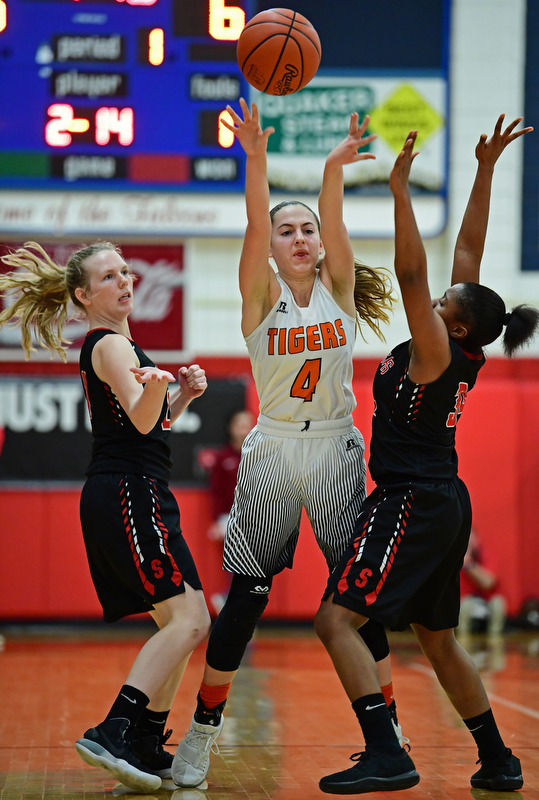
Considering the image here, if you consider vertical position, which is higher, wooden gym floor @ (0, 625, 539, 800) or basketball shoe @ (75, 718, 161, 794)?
basketball shoe @ (75, 718, 161, 794)

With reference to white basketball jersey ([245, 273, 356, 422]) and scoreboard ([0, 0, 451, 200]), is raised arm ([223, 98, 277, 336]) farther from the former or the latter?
scoreboard ([0, 0, 451, 200])

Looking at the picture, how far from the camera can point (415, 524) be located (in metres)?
3.19

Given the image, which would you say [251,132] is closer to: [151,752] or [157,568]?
[157,568]

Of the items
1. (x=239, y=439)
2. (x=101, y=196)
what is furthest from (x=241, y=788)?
(x=101, y=196)

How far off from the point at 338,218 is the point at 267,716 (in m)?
2.65

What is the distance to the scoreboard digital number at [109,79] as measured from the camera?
299 inches

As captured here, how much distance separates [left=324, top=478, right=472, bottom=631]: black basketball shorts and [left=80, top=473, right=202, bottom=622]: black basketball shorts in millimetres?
601

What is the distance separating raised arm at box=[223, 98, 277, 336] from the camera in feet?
10.9

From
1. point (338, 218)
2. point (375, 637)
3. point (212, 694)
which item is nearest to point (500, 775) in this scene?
point (375, 637)

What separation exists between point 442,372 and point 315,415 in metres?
0.58

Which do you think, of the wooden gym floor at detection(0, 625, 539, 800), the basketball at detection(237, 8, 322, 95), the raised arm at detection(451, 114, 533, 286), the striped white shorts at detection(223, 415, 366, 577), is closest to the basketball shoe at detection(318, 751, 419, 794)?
the wooden gym floor at detection(0, 625, 539, 800)

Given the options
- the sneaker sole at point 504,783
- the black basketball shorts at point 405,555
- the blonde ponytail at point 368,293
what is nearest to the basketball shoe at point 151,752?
the black basketball shorts at point 405,555

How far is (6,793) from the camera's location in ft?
10.8

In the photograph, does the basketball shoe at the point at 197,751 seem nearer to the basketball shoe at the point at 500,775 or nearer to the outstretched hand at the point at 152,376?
the basketball shoe at the point at 500,775
